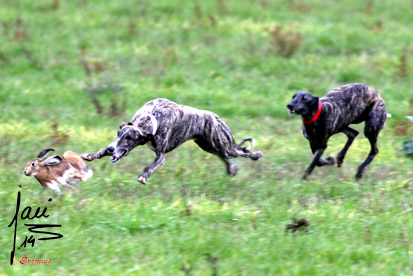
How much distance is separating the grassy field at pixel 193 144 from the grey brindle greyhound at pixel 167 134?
1.39 ft

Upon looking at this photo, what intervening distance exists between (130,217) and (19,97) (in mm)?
6612

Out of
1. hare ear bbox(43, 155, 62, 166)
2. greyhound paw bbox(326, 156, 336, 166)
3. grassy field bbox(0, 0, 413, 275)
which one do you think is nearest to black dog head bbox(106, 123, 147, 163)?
grassy field bbox(0, 0, 413, 275)

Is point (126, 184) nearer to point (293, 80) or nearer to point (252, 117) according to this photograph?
point (252, 117)

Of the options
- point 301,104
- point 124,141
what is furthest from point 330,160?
point 124,141

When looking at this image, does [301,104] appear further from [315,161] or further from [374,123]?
[374,123]

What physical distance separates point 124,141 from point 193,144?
3754 mm

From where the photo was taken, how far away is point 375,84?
13539 millimetres

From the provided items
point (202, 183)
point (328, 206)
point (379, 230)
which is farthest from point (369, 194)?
point (202, 183)

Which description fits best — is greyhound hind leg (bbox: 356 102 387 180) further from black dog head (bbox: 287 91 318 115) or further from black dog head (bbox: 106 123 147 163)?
black dog head (bbox: 106 123 147 163)

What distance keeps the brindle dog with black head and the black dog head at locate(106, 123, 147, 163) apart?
2.04 m

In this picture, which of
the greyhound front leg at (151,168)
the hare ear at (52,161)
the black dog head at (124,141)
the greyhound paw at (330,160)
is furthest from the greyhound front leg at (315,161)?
the hare ear at (52,161)

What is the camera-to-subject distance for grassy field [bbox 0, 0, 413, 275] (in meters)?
5.90

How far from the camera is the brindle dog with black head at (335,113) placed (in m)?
7.95

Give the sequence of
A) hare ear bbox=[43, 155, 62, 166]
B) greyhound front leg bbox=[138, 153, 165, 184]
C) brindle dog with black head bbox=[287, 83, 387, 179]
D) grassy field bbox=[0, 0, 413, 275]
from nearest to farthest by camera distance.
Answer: grassy field bbox=[0, 0, 413, 275] → greyhound front leg bbox=[138, 153, 165, 184] → hare ear bbox=[43, 155, 62, 166] → brindle dog with black head bbox=[287, 83, 387, 179]
